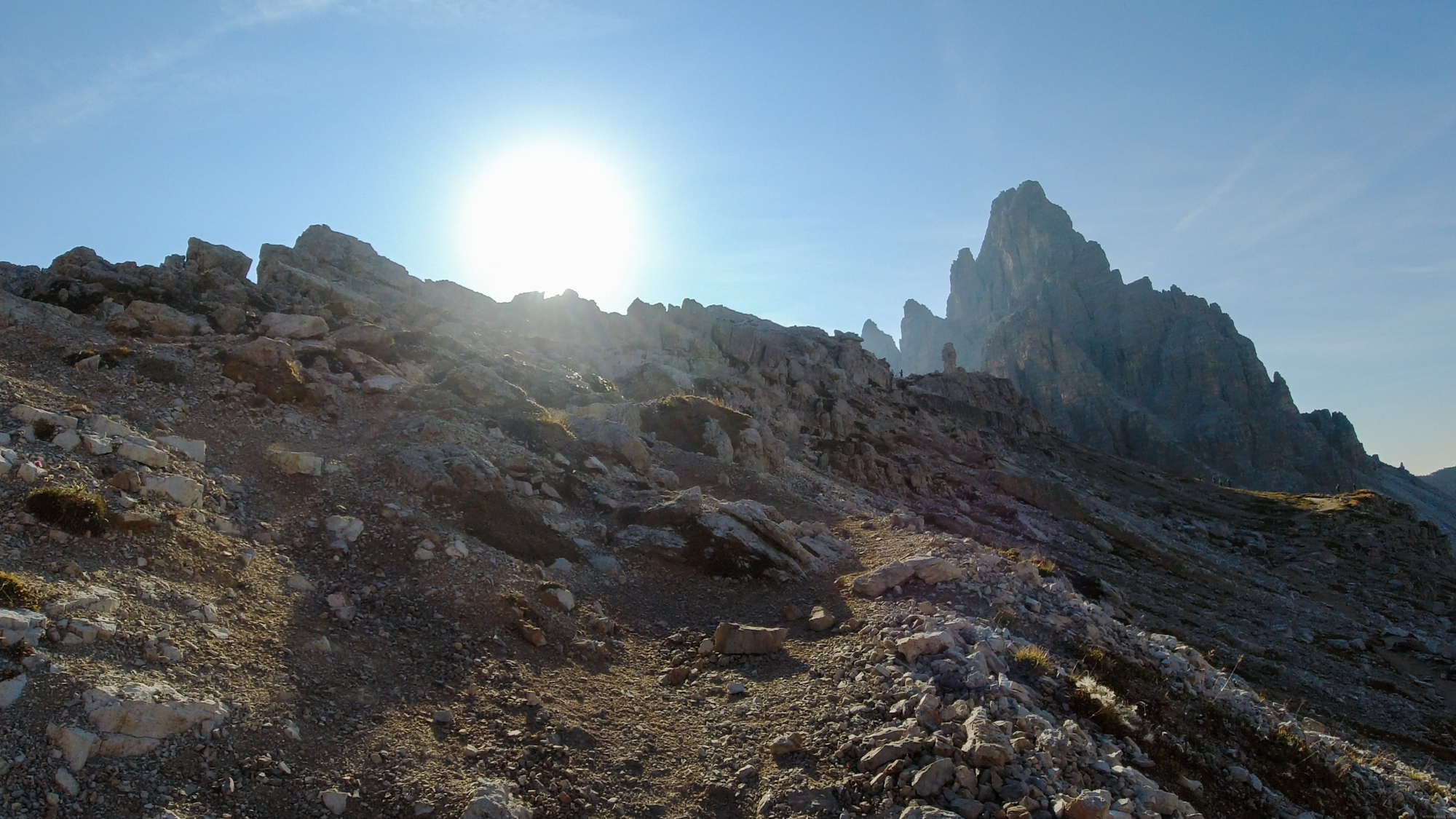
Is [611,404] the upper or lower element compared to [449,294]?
lower

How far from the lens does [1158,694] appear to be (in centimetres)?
1383

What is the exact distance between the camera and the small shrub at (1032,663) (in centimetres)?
1260

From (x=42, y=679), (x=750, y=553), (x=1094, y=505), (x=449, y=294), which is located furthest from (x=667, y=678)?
(x=1094, y=505)

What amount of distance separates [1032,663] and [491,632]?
9.89 m

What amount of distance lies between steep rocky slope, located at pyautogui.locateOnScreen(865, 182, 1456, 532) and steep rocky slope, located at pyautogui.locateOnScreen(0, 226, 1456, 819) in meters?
135

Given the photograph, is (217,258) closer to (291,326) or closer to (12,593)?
(291,326)

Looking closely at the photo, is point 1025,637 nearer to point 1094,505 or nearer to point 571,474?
point 571,474

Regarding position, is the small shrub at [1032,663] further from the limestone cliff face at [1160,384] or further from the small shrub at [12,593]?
the limestone cliff face at [1160,384]

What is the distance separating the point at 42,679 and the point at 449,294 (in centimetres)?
7177

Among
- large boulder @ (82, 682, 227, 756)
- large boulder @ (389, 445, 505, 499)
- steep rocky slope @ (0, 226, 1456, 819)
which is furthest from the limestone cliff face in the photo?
large boulder @ (82, 682, 227, 756)

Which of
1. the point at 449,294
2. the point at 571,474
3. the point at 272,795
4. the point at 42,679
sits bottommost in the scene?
the point at 272,795

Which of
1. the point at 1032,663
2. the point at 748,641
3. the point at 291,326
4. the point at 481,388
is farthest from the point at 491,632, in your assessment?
the point at 291,326

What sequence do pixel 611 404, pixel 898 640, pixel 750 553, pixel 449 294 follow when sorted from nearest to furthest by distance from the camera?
pixel 898 640
pixel 750 553
pixel 611 404
pixel 449 294

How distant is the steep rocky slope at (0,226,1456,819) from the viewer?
9.10 m
